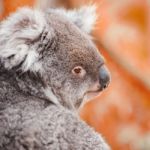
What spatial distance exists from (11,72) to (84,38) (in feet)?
1.90

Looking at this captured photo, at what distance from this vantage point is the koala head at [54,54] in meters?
4.23

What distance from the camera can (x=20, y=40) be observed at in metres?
4.24

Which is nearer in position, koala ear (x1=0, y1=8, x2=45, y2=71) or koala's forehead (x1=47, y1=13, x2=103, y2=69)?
koala ear (x1=0, y1=8, x2=45, y2=71)

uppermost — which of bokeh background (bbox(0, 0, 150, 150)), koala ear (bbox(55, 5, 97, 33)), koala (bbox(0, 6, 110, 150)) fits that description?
bokeh background (bbox(0, 0, 150, 150))

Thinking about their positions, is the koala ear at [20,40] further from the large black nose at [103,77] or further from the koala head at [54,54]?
the large black nose at [103,77]

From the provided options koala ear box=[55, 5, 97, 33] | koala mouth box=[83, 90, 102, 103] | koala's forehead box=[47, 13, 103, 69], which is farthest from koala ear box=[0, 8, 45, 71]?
koala ear box=[55, 5, 97, 33]

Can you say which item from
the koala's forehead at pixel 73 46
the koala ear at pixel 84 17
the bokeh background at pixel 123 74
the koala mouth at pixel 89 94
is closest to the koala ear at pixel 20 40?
the koala's forehead at pixel 73 46

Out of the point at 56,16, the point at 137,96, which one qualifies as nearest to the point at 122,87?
the point at 137,96

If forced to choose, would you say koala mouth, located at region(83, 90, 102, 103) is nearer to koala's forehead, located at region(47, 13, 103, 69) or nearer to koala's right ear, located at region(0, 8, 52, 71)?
koala's forehead, located at region(47, 13, 103, 69)

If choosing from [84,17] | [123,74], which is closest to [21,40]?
[84,17]

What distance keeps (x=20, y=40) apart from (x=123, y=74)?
4.60 m

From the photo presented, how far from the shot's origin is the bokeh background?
857cm

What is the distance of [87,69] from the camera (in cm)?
445

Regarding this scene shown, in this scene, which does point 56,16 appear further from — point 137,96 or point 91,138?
point 137,96
